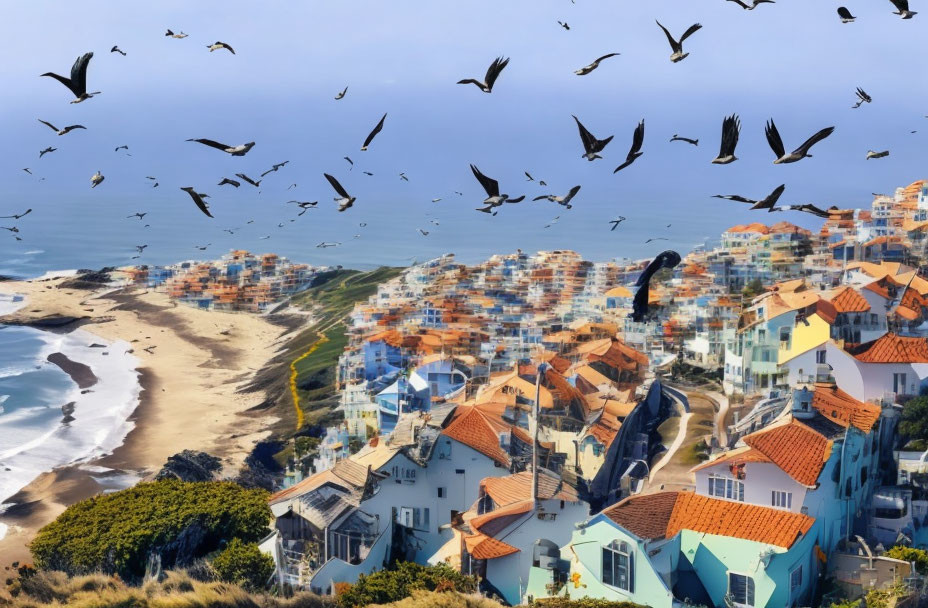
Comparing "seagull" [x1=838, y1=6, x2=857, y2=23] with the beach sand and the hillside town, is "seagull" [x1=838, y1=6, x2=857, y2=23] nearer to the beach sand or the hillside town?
the hillside town

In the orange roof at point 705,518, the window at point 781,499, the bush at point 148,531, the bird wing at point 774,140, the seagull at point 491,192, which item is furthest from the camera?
the bush at point 148,531

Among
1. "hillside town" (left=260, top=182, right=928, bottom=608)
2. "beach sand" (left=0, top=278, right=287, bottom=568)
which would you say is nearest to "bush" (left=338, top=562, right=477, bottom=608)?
"hillside town" (left=260, top=182, right=928, bottom=608)

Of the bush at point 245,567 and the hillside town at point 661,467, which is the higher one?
the hillside town at point 661,467

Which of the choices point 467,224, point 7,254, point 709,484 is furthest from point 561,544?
point 467,224

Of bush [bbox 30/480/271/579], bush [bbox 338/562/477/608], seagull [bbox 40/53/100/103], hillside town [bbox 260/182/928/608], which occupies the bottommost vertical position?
bush [bbox 30/480/271/579]

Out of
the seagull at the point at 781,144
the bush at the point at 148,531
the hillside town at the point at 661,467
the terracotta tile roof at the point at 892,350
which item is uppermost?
the seagull at the point at 781,144

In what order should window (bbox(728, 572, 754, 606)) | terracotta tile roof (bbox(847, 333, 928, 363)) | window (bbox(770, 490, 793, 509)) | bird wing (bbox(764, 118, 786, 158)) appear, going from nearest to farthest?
1. bird wing (bbox(764, 118, 786, 158))
2. window (bbox(728, 572, 754, 606))
3. window (bbox(770, 490, 793, 509))
4. terracotta tile roof (bbox(847, 333, 928, 363))

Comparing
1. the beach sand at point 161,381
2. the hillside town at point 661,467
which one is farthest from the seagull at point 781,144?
the beach sand at point 161,381

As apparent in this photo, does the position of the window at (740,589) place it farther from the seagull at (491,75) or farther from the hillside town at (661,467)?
the seagull at (491,75)
